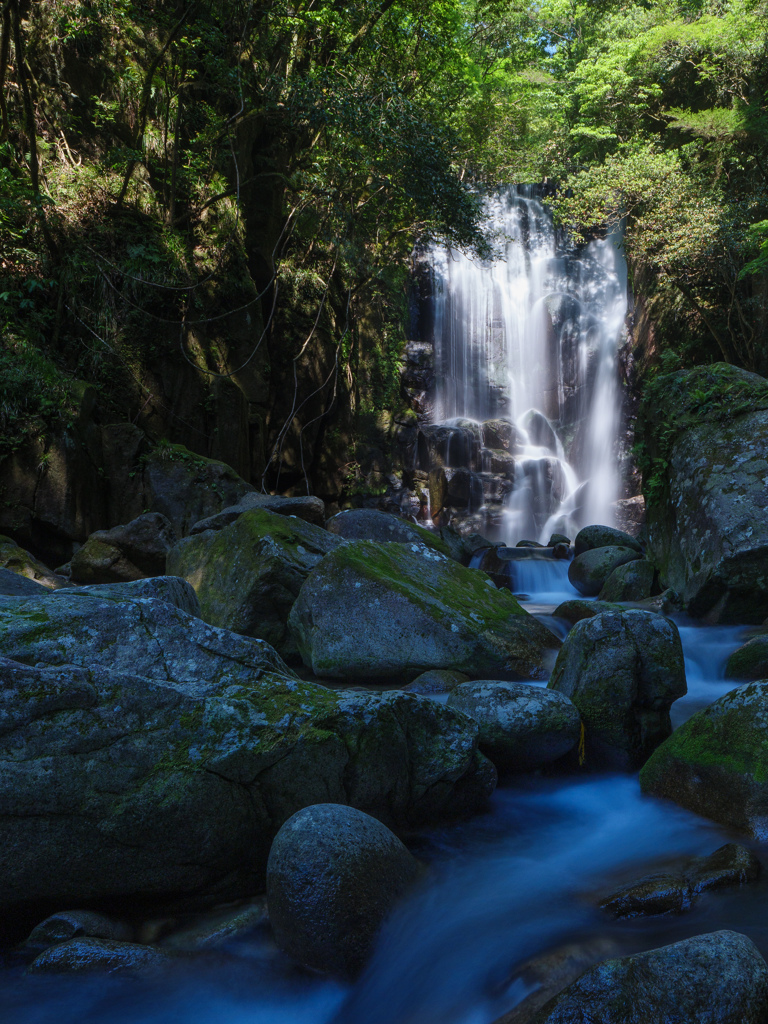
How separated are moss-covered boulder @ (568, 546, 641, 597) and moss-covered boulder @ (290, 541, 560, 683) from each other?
516 cm

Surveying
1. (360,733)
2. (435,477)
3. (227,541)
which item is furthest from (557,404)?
(360,733)

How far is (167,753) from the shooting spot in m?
2.74

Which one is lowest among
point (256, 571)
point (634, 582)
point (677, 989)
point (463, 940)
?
point (463, 940)

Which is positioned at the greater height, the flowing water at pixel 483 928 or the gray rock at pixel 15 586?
the gray rock at pixel 15 586

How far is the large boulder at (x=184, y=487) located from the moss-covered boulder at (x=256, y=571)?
13.5 feet

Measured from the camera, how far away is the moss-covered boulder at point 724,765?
3.21 m

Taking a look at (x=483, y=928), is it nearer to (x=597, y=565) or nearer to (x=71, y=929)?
(x=71, y=929)

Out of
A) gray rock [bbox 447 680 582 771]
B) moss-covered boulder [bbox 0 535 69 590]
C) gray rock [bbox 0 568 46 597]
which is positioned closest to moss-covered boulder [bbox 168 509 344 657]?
gray rock [bbox 0 568 46 597]

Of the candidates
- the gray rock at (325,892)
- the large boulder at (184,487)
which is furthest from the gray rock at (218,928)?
the large boulder at (184,487)

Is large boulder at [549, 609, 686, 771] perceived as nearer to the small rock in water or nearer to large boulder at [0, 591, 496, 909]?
large boulder at [0, 591, 496, 909]

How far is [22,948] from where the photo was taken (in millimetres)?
2502

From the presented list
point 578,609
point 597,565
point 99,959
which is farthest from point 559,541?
point 99,959

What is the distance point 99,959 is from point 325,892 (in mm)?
847

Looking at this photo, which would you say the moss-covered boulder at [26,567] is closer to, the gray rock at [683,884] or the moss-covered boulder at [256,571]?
the moss-covered boulder at [256,571]
